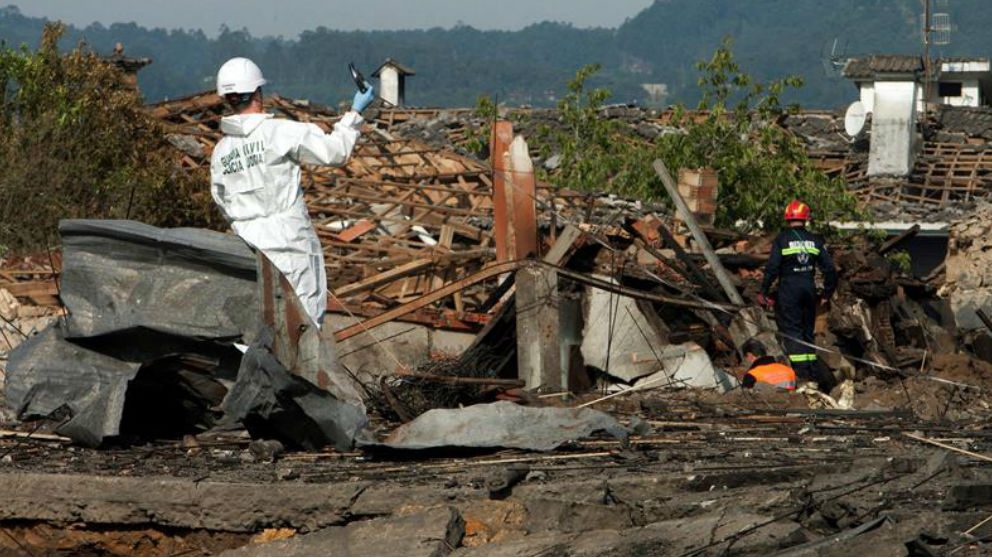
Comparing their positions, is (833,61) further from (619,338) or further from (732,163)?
(619,338)

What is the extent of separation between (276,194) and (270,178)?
0.29 ft

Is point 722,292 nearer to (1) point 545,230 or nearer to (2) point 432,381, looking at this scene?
(1) point 545,230

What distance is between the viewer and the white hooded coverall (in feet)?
27.8

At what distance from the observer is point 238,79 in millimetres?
8641

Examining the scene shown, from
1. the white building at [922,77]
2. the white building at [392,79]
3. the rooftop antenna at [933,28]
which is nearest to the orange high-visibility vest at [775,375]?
the white building at [922,77]

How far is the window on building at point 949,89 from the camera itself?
51.4 m

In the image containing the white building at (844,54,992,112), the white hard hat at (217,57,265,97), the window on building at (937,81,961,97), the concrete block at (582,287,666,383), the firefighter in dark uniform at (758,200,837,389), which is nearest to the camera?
the white hard hat at (217,57,265,97)

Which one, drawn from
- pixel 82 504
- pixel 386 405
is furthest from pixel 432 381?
pixel 82 504

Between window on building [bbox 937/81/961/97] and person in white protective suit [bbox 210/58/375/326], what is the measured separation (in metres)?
45.4

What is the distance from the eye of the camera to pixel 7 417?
9.20 meters

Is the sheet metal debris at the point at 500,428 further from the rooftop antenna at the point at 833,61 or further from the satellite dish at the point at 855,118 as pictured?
the rooftop antenna at the point at 833,61

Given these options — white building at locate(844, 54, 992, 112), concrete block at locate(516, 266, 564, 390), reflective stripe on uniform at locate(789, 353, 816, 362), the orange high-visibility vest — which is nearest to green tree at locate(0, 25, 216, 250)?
concrete block at locate(516, 266, 564, 390)

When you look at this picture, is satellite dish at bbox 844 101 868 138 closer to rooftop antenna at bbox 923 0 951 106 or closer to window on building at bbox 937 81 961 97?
rooftop antenna at bbox 923 0 951 106

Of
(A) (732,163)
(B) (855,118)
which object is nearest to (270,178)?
(A) (732,163)
